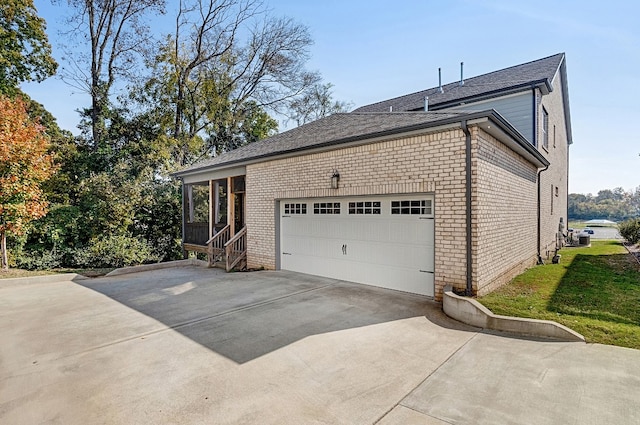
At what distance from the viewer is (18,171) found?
1001 centimetres

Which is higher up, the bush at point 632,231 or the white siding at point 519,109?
the white siding at point 519,109

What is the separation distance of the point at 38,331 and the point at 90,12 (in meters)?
20.7

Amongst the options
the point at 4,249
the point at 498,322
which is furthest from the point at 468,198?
the point at 4,249

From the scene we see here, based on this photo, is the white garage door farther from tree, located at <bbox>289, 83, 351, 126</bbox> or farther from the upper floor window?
tree, located at <bbox>289, 83, 351, 126</bbox>

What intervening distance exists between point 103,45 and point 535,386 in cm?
2410

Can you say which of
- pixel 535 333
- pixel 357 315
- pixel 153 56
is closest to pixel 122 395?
pixel 357 315

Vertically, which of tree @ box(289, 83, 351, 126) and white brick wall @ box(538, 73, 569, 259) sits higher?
tree @ box(289, 83, 351, 126)

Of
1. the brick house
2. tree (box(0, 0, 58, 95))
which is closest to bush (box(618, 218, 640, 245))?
the brick house

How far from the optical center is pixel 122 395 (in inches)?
122

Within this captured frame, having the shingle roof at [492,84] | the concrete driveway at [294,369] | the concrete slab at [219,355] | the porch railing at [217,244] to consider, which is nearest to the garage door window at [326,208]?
the concrete slab at [219,355]

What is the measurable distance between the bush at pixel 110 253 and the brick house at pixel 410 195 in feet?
9.08

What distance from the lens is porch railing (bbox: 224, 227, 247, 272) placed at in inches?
399

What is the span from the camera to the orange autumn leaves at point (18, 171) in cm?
974

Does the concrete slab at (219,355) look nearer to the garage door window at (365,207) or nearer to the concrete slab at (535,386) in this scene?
the concrete slab at (535,386)
